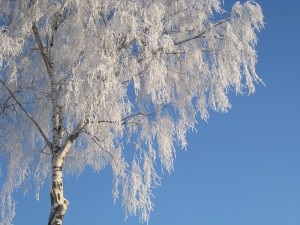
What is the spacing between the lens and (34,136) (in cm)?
914

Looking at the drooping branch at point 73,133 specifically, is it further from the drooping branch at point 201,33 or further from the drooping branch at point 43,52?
the drooping branch at point 201,33

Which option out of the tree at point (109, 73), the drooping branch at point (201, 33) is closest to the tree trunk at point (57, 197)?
the tree at point (109, 73)

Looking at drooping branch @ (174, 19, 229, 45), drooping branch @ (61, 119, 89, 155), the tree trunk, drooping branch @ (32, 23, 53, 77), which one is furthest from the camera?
drooping branch @ (174, 19, 229, 45)

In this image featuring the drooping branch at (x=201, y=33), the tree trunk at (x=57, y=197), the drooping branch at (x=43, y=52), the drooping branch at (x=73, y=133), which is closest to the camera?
the tree trunk at (x=57, y=197)

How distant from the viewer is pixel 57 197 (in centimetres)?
735

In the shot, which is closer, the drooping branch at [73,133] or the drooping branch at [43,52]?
the drooping branch at [73,133]

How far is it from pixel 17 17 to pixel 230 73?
3.91 m

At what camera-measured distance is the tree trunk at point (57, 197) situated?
23.7ft

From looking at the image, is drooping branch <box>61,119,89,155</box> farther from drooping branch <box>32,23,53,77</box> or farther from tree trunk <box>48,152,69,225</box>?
drooping branch <box>32,23,53,77</box>

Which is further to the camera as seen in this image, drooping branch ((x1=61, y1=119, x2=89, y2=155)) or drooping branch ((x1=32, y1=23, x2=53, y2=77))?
drooping branch ((x1=32, y1=23, x2=53, y2=77))

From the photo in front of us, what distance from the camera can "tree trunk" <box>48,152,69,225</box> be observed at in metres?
7.21

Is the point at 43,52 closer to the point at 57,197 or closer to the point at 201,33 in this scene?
the point at 57,197

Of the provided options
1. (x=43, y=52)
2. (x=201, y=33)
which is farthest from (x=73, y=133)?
(x=201, y=33)

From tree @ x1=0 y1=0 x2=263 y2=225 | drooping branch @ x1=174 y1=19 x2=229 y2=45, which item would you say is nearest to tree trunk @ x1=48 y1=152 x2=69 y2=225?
tree @ x1=0 y1=0 x2=263 y2=225
